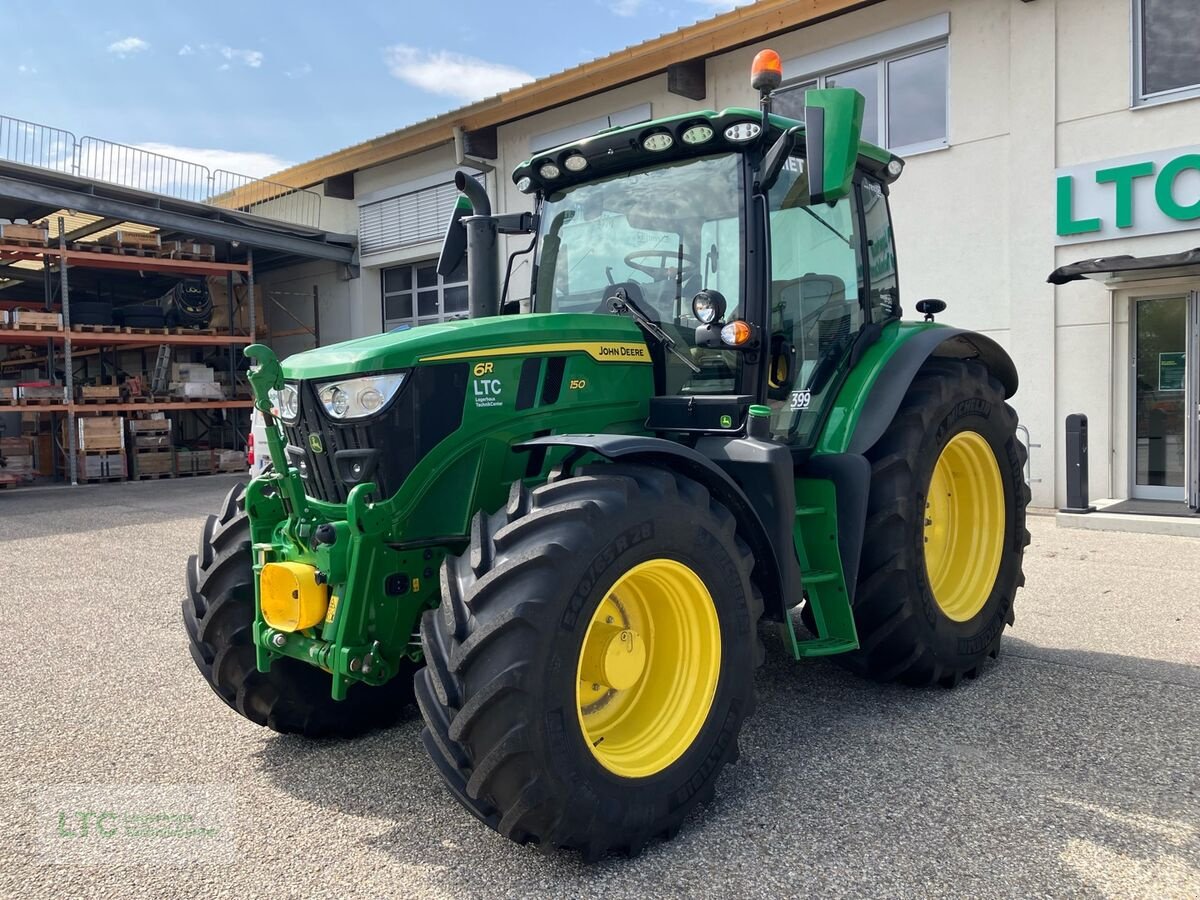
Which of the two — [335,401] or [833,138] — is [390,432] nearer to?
[335,401]

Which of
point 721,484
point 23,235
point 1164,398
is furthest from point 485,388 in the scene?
point 23,235

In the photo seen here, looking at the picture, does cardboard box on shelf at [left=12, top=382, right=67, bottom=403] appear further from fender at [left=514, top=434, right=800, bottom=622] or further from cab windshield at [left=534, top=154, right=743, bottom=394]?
fender at [left=514, top=434, right=800, bottom=622]

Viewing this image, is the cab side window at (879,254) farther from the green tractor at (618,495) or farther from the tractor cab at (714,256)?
the tractor cab at (714,256)

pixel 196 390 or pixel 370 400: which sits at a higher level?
pixel 196 390

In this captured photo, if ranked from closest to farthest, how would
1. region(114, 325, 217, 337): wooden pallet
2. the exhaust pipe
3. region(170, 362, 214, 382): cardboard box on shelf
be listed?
the exhaust pipe < region(114, 325, 217, 337): wooden pallet < region(170, 362, 214, 382): cardboard box on shelf

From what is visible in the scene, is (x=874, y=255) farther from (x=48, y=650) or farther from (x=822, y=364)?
(x=48, y=650)

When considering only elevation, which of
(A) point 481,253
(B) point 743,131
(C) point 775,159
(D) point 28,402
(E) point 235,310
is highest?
(E) point 235,310

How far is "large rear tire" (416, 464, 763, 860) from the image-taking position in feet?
8.29

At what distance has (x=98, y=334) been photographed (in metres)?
15.8

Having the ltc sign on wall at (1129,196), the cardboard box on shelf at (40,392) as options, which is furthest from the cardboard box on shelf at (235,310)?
the ltc sign on wall at (1129,196)

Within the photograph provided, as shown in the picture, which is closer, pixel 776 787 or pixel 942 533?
pixel 776 787

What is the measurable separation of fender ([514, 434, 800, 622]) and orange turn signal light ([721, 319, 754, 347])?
0.49 meters

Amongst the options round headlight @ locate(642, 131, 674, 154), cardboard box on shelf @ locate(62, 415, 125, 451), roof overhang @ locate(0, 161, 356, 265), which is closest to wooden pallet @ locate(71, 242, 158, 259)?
roof overhang @ locate(0, 161, 356, 265)

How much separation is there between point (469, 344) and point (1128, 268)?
7689 mm
